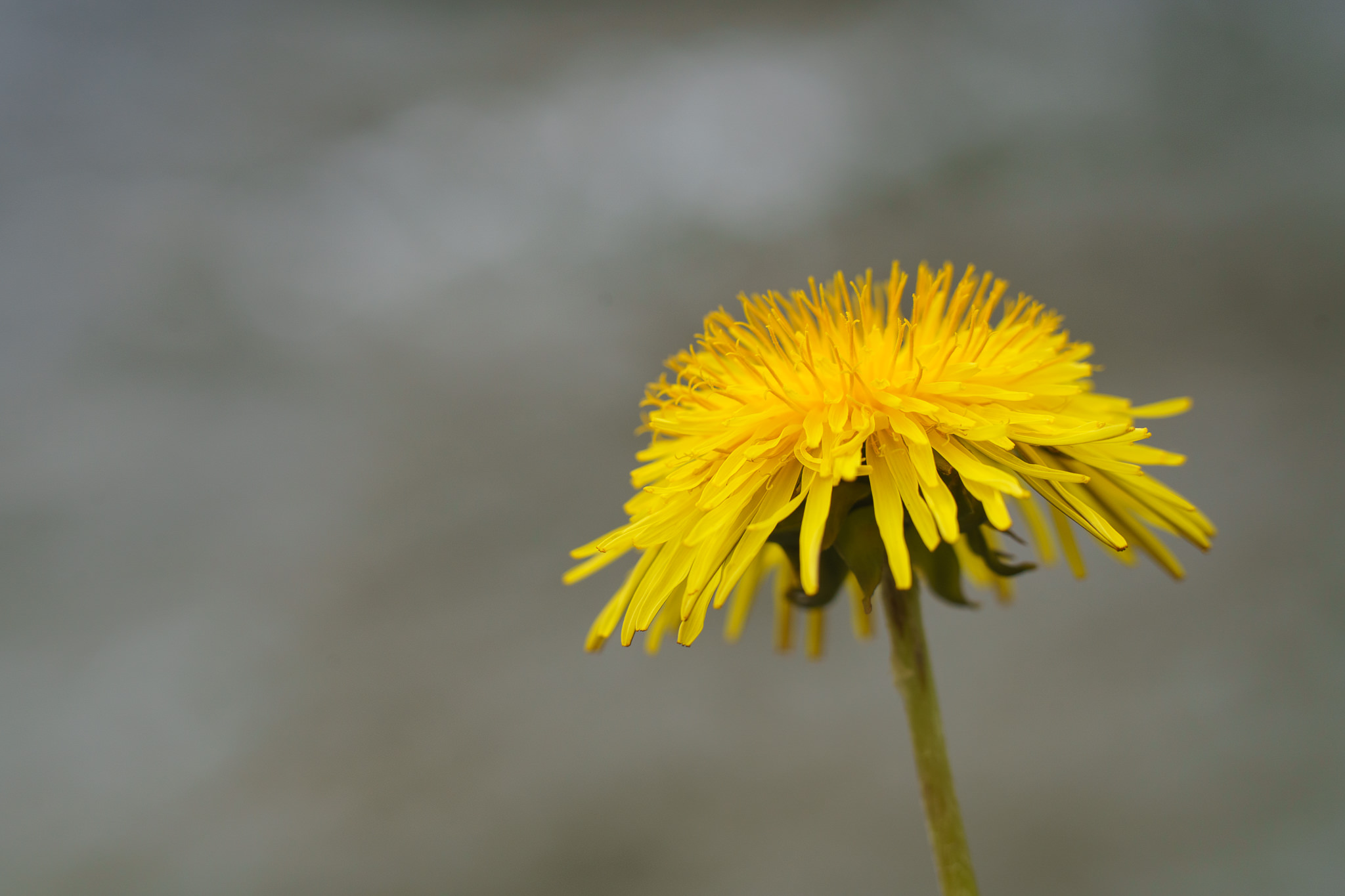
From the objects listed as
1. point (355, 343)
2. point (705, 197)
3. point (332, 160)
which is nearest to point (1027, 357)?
point (705, 197)

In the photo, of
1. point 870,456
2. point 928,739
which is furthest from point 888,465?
point 928,739

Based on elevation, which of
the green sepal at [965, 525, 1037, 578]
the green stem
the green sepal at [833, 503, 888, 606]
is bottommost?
the green stem

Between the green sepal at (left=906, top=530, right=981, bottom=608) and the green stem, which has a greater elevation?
the green sepal at (left=906, top=530, right=981, bottom=608)

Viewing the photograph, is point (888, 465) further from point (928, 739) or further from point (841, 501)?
point (928, 739)

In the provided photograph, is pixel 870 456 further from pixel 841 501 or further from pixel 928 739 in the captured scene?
pixel 928 739

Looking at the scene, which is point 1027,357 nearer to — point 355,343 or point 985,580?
point 985,580
